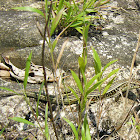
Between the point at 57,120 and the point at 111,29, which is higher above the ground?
the point at 111,29

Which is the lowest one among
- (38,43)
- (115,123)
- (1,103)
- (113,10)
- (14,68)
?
(115,123)

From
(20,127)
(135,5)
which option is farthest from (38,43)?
(135,5)

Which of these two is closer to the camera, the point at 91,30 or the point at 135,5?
the point at 91,30

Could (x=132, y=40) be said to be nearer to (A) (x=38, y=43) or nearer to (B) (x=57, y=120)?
(A) (x=38, y=43)

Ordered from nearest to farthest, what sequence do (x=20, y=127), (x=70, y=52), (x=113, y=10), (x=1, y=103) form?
(x=20, y=127) < (x=1, y=103) < (x=70, y=52) < (x=113, y=10)

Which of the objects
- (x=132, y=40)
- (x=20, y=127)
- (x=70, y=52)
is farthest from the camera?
(x=132, y=40)

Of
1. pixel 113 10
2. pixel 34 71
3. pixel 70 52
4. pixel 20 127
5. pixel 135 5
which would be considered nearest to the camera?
pixel 20 127

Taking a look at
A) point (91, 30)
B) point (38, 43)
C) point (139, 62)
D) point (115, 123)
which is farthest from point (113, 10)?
point (115, 123)

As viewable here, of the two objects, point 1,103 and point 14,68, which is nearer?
point 1,103

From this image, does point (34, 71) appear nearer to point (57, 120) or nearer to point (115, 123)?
point (57, 120)
